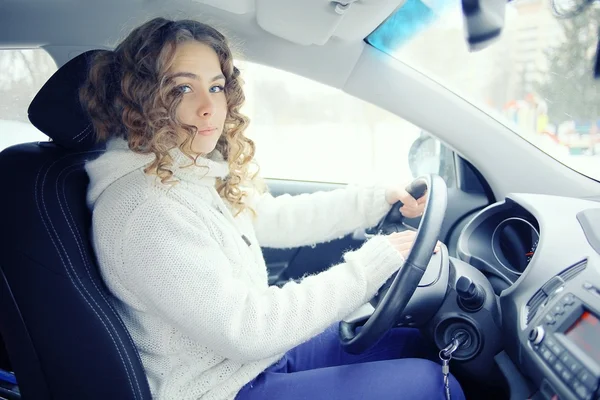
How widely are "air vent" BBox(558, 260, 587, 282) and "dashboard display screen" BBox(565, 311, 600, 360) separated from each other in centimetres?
11

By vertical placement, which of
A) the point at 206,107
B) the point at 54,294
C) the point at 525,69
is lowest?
the point at 54,294

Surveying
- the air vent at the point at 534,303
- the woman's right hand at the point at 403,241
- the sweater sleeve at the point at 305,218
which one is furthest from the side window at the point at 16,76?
the air vent at the point at 534,303

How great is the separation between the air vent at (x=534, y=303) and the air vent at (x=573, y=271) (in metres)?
0.06

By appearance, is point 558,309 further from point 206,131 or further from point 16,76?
point 16,76

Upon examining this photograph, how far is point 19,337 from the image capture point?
109 cm

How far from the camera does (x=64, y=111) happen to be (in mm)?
1172

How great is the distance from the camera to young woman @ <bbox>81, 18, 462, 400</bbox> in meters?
1.08

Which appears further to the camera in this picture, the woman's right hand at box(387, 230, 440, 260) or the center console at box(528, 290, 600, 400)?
the woman's right hand at box(387, 230, 440, 260)

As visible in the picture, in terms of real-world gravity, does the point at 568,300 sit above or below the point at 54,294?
above

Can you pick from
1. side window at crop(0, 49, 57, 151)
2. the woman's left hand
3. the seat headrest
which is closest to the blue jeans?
the woman's left hand

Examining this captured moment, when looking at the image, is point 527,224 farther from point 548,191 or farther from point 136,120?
point 136,120

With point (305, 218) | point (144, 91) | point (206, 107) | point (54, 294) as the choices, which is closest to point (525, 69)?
point (305, 218)

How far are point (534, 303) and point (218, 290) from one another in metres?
0.66

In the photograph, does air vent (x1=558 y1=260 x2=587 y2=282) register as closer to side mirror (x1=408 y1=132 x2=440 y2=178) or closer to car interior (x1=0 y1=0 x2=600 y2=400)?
car interior (x1=0 y1=0 x2=600 y2=400)
